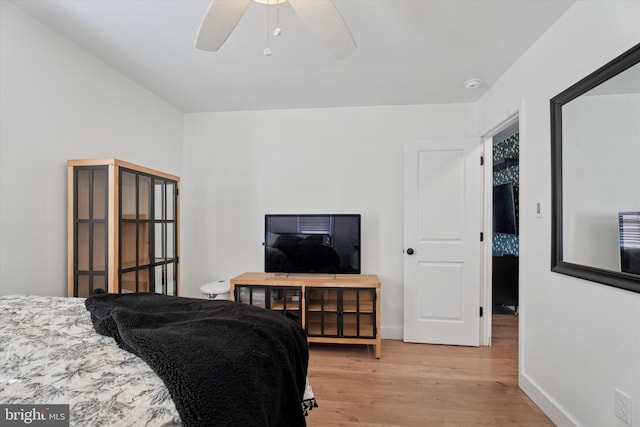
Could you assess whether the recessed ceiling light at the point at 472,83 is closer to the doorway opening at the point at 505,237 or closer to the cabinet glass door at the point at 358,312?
the doorway opening at the point at 505,237

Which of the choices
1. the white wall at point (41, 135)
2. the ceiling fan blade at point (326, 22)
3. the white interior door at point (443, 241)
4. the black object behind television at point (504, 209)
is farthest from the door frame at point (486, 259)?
the white wall at point (41, 135)

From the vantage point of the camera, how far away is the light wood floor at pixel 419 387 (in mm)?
1880

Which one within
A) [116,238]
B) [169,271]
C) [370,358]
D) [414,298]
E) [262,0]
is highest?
[262,0]

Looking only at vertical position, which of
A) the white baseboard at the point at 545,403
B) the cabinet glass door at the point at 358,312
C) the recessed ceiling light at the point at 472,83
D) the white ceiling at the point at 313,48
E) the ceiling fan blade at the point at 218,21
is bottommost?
the white baseboard at the point at 545,403

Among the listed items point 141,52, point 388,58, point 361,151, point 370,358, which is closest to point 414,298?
point 370,358

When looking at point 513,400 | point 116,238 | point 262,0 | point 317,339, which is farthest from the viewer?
point 317,339

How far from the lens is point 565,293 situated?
1.77 m

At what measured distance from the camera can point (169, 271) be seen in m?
2.60

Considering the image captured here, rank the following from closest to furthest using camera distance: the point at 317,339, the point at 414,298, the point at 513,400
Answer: the point at 513,400 → the point at 317,339 → the point at 414,298

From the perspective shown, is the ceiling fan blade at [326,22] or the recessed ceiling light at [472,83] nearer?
the ceiling fan blade at [326,22]

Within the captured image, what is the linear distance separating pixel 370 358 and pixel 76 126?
2.92m

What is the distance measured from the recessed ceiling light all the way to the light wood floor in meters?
2.41

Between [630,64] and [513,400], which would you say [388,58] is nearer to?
[630,64]

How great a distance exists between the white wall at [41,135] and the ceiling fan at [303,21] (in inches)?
45.2
